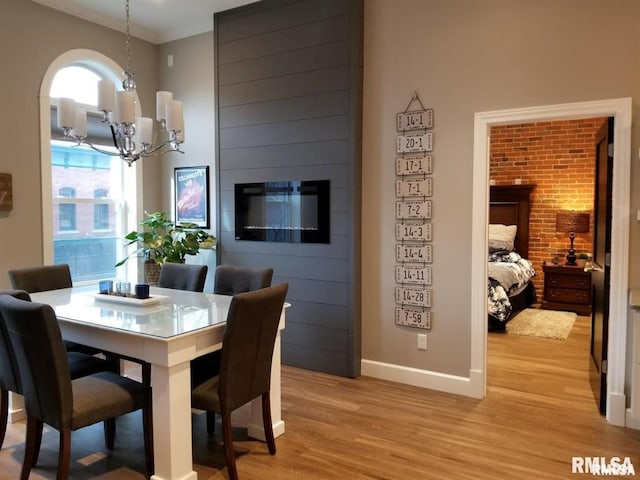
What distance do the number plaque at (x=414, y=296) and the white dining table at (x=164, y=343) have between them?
4.43 feet

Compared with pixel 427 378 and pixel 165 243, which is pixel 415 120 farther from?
pixel 165 243

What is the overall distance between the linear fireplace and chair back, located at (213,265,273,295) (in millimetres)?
916

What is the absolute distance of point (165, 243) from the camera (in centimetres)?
473

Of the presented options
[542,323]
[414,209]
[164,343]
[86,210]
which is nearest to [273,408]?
[164,343]

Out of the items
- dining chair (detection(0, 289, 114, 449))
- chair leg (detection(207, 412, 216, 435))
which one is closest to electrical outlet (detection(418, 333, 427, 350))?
chair leg (detection(207, 412, 216, 435))

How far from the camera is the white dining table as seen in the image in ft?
7.79

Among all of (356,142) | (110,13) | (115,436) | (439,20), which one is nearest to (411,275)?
(356,142)

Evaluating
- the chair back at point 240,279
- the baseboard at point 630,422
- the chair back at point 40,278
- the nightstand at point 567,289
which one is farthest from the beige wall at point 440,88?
the nightstand at point 567,289

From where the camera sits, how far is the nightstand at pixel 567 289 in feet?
21.5

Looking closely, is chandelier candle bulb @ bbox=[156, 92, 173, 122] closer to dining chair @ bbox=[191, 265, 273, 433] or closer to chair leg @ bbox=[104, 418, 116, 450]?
dining chair @ bbox=[191, 265, 273, 433]

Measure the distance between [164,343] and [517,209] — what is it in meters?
6.27

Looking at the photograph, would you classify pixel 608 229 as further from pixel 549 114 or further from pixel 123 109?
pixel 123 109

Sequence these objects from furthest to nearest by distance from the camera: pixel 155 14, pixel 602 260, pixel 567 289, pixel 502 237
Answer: pixel 502 237 → pixel 567 289 → pixel 155 14 → pixel 602 260

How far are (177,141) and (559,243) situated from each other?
6039 millimetres
